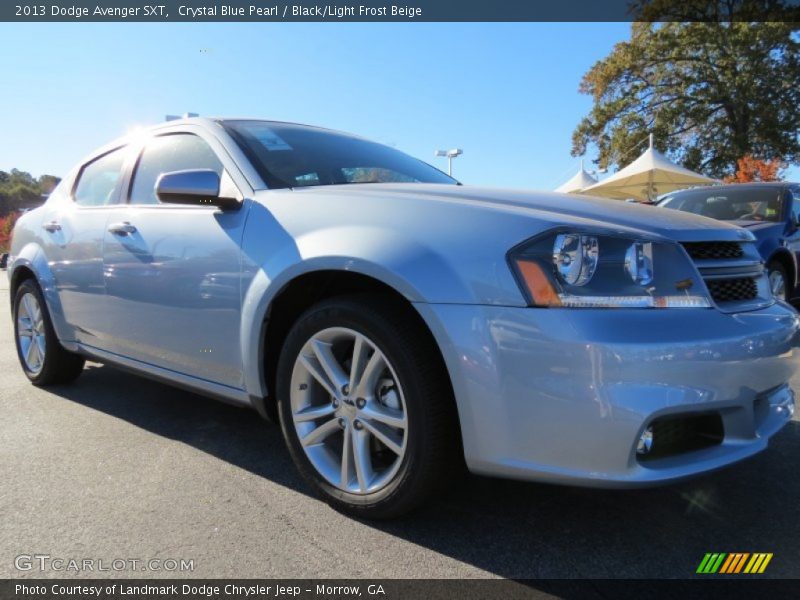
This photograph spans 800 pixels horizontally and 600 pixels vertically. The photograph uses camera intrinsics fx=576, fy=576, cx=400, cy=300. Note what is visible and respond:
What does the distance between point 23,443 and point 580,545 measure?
105 inches

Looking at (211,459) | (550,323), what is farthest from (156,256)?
(550,323)

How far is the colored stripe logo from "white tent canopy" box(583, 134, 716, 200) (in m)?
13.5

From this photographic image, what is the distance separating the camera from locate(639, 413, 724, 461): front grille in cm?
173

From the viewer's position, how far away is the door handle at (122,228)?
2908 millimetres

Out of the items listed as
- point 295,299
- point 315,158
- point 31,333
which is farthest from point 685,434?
point 31,333

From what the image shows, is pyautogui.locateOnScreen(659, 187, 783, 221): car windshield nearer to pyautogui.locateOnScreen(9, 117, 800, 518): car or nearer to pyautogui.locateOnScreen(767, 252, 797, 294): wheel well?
pyautogui.locateOnScreen(767, 252, 797, 294): wheel well

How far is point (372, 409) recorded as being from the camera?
6.68 feet

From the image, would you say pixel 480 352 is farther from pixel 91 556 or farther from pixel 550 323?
pixel 91 556

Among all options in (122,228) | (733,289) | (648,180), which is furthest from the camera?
(648,180)

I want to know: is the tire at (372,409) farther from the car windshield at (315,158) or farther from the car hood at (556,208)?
the car windshield at (315,158)

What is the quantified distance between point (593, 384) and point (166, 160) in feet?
8.17

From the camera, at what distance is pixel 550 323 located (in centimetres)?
164

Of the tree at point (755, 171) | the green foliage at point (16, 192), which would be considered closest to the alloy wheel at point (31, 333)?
the tree at point (755, 171)

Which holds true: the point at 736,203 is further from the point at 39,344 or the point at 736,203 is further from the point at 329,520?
the point at 39,344
